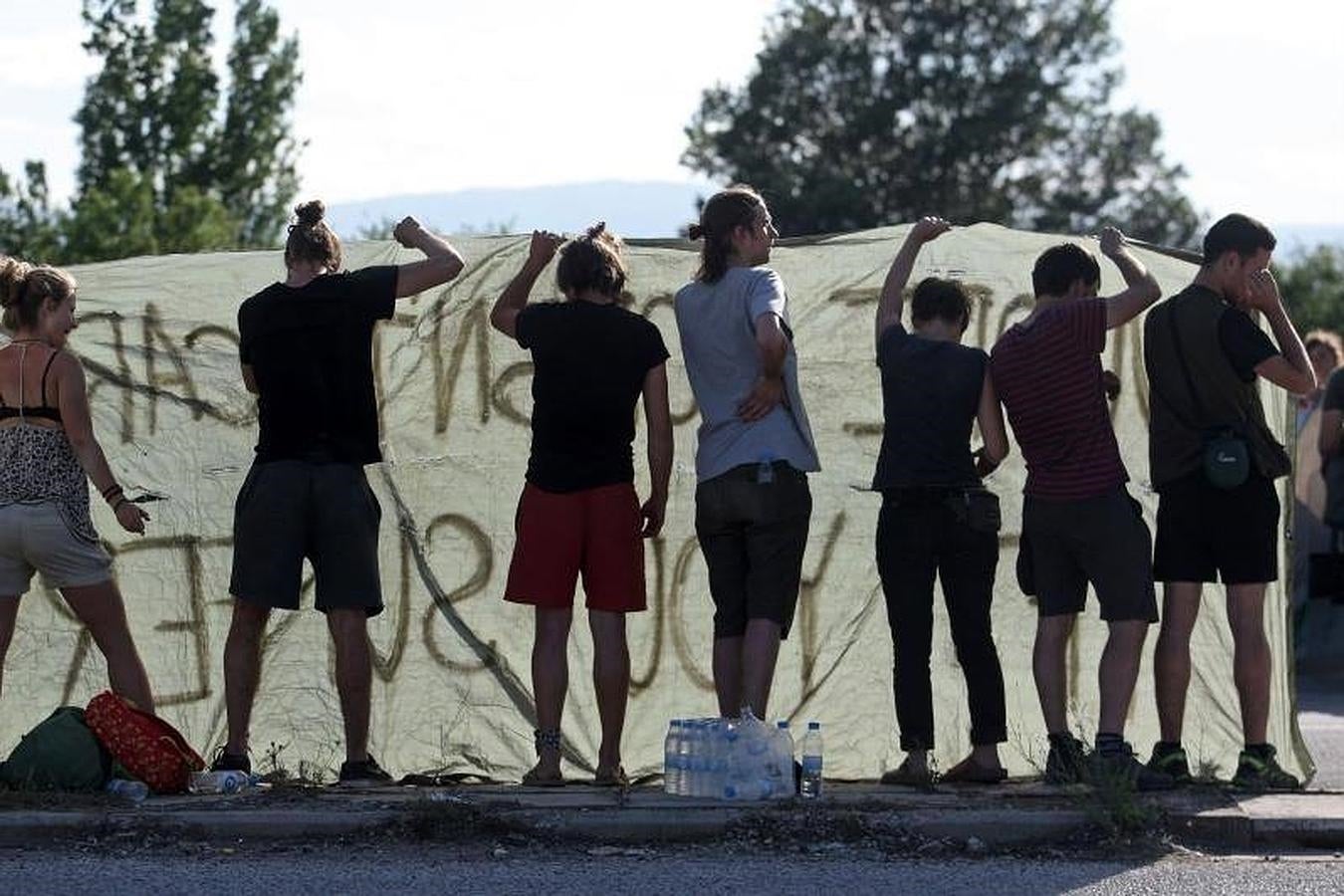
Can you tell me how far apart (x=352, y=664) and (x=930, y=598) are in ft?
5.79

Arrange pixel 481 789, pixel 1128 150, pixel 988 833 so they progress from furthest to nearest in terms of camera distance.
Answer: pixel 1128 150
pixel 481 789
pixel 988 833

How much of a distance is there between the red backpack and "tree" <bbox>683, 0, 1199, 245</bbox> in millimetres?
43501

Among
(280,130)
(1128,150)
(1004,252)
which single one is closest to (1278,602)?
(1004,252)

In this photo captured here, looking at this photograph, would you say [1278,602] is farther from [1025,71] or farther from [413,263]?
[1025,71]

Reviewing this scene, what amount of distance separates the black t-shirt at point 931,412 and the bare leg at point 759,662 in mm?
578

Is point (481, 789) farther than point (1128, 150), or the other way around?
point (1128, 150)

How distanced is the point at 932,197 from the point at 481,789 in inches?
1791

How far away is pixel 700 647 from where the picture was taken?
26.8 ft

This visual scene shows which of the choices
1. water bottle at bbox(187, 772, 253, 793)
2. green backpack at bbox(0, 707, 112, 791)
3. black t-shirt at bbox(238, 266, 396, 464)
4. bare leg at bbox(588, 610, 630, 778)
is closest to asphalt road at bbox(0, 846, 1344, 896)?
green backpack at bbox(0, 707, 112, 791)

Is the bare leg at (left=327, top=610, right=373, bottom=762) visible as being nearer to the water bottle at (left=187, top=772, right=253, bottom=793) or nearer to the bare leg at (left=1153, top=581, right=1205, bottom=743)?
the water bottle at (left=187, top=772, right=253, bottom=793)

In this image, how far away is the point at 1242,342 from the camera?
7379 millimetres

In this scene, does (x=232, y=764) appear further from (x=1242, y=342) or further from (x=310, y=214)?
(x=1242, y=342)

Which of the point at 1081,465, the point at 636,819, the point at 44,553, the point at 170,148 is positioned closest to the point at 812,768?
the point at 636,819

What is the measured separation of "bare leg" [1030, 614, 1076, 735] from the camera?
7457 millimetres
